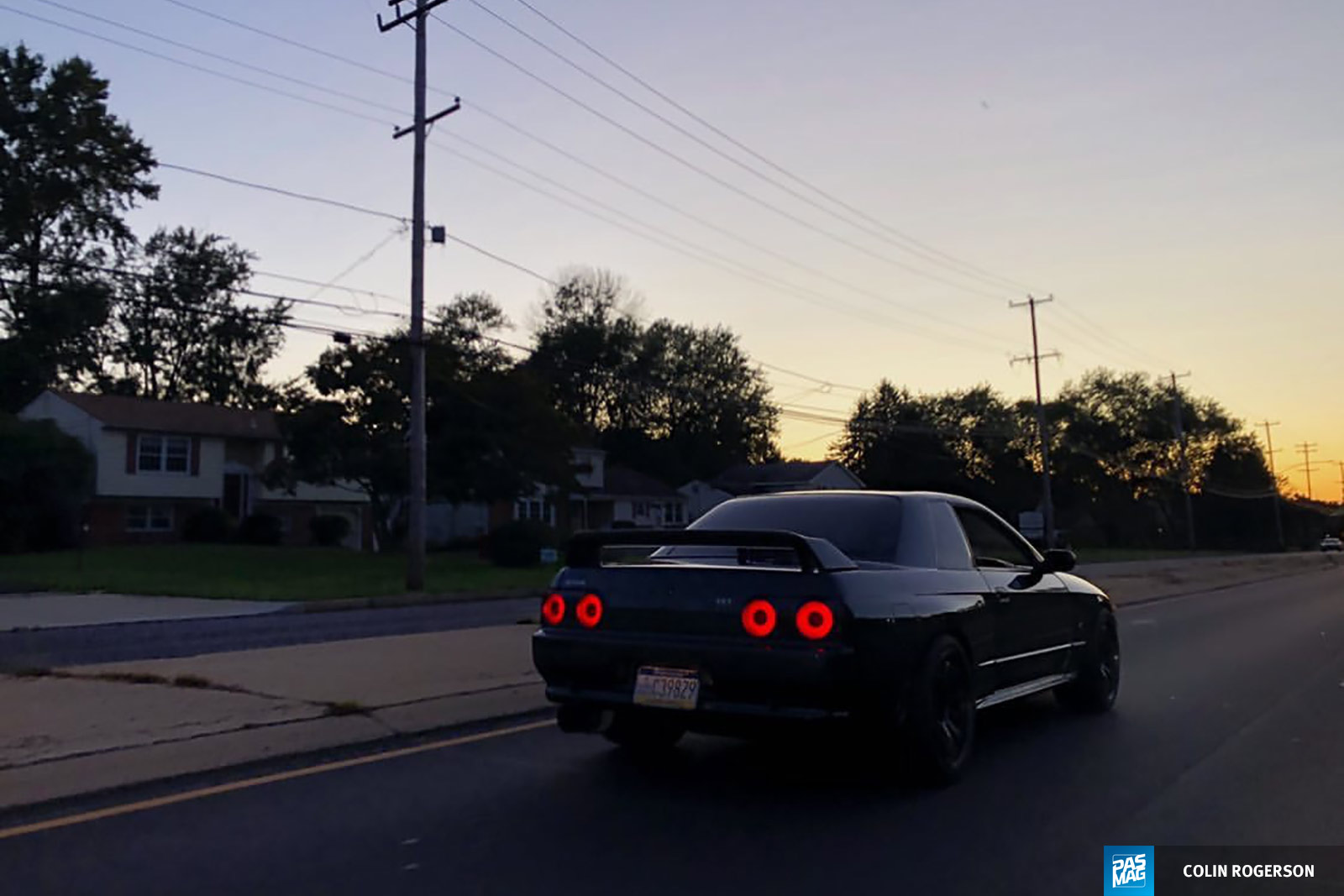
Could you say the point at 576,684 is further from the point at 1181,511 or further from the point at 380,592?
the point at 1181,511

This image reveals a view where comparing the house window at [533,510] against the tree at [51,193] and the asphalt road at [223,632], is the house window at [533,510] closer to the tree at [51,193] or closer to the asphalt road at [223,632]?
the tree at [51,193]

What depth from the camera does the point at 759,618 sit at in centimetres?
594

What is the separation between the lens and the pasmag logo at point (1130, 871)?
15.8 feet

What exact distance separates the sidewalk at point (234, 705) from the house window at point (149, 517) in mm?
36727

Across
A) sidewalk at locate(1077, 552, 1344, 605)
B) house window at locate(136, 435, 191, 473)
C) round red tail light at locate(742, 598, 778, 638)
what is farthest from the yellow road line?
house window at locate(136, 435, 191, 473)

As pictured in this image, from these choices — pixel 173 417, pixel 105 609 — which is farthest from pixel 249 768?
pixel 173 417

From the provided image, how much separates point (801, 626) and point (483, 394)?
34.1 metres

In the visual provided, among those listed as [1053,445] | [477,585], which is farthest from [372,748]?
[1053,445]

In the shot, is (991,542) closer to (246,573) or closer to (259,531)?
(246,573)

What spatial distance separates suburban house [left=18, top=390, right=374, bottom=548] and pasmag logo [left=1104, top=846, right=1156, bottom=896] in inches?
1506

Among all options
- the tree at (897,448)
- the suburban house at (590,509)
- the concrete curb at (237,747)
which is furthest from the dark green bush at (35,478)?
the tree at (897,448)

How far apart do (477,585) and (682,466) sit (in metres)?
55.7

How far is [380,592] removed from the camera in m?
25.5

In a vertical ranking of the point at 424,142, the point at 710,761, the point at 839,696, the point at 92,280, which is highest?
the point at 92,280
